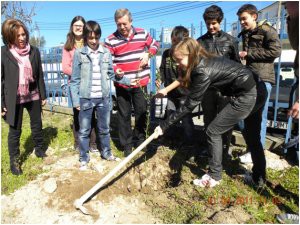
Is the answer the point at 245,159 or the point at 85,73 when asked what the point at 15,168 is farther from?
the point at 245,159

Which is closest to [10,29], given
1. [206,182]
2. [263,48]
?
[206,182]

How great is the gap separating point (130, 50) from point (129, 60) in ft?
0.41

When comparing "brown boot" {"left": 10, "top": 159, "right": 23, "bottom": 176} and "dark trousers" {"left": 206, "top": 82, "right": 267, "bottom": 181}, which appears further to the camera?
"brown boot" {"left": 10, "top": 159, "right": 23, "bottom": 176}

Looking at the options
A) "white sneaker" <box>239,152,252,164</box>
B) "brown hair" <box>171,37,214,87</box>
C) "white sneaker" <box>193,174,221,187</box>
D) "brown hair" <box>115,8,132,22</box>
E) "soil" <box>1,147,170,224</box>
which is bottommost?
"soil" <box>1,147,170,224</box>

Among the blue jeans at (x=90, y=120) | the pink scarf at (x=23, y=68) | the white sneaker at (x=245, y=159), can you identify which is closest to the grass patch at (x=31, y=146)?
the blue jeans at (x=90, y=120)

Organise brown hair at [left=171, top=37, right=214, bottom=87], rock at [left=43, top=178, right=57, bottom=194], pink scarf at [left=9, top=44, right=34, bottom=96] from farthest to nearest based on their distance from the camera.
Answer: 1. pink scarf at [left=9, top=44, right=34, bottom=96]
2. rock at [left=43, top=178, right=57, bottom=194]
3. brown hair at [left=171, top=37, right=214, bottom=87]

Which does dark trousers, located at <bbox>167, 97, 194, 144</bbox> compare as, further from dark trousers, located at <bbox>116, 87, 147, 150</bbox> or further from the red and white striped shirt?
the red and white striped shirt

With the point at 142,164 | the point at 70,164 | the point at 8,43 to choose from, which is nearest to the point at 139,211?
the point at 142,164

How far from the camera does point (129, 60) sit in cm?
392

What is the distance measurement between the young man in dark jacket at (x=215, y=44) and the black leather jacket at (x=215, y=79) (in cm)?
50

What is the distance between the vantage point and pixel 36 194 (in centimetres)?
336

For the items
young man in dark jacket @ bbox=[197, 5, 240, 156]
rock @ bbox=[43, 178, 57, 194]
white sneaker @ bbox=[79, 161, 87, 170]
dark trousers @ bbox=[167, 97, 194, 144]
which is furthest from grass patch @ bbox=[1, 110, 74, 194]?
young man in dark jacket @ bbox=[197, 5, 240, 156]

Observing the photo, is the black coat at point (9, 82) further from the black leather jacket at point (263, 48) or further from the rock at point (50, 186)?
the black leather jacket at point (263, 48)

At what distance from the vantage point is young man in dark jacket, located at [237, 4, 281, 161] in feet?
11.3
